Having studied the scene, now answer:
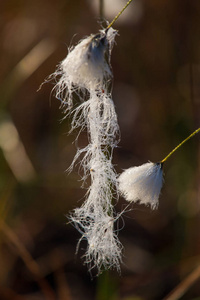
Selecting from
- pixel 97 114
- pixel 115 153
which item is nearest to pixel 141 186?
pixel 97 114

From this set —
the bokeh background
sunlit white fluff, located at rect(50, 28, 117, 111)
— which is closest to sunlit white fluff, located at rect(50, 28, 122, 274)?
sunlit white fluff, located at rect(50, 28, 117, 111)

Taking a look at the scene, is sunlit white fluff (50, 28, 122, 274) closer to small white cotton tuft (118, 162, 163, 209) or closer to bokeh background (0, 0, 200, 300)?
small white cotton tuft (118, 162, 163, 209)

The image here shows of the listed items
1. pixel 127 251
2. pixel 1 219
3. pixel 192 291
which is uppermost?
→ pixel 1 219

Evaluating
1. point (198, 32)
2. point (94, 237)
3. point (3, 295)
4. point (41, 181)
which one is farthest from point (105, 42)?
point (198, 32)

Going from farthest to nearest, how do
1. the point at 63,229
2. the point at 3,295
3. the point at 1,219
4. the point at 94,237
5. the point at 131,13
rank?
the point at 63,229 < the point at 131,13 < the point at 3,295 < the point at 1,219 < the point at 94,237

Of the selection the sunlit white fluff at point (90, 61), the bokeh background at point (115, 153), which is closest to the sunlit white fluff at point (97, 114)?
the sunlit white fluff at point (90, 61)

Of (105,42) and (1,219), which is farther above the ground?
(105,42)

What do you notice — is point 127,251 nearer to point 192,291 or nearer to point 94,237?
point 192,291

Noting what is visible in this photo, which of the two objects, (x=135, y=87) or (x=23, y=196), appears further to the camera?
(x=135, y=87)
